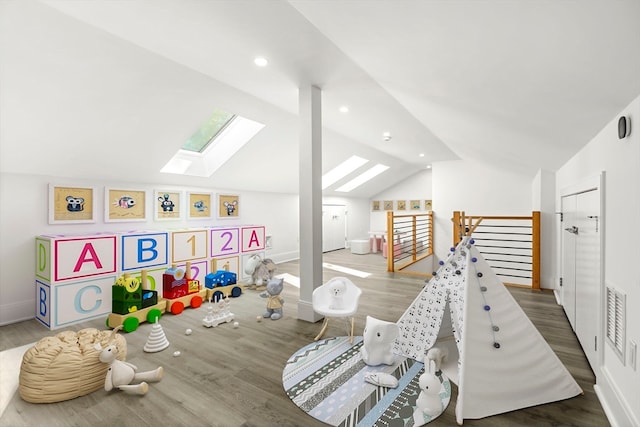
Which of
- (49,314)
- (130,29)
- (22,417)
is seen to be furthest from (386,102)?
(49,314)

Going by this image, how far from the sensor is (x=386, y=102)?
12.4ft

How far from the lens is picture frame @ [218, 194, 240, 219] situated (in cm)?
563

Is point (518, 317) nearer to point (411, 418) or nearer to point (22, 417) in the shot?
point (411, 418)

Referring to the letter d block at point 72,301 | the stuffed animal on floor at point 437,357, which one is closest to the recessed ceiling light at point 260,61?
the stuffed animal on floor at point 437,357

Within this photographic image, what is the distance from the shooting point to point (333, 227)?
902 centimetres

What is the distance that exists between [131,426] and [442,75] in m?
2.93

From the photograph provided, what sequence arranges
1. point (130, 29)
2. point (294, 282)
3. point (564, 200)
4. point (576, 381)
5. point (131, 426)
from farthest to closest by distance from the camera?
point (294, 282)
point (564, 200)
point (130, 29)
point (576, 381)
point (131, 426)

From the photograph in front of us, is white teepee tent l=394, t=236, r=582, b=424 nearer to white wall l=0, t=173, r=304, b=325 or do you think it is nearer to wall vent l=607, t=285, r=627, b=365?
wall vent l=607, t=285, r=627, b=365

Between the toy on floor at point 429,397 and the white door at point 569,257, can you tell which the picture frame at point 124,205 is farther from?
the white door at point 569,257

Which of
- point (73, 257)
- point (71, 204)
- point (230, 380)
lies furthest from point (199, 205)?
point (230, 380)

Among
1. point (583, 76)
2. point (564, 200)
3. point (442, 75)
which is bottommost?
point (564, 200)

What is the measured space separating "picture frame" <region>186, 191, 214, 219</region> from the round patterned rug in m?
3.44

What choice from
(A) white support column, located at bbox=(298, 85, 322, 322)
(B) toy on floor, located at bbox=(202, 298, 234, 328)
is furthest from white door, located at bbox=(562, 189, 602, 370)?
(B) toy on floor, located at bbox=(202, 298, 234, 328)

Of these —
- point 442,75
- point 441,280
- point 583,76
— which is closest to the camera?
point 583,76
